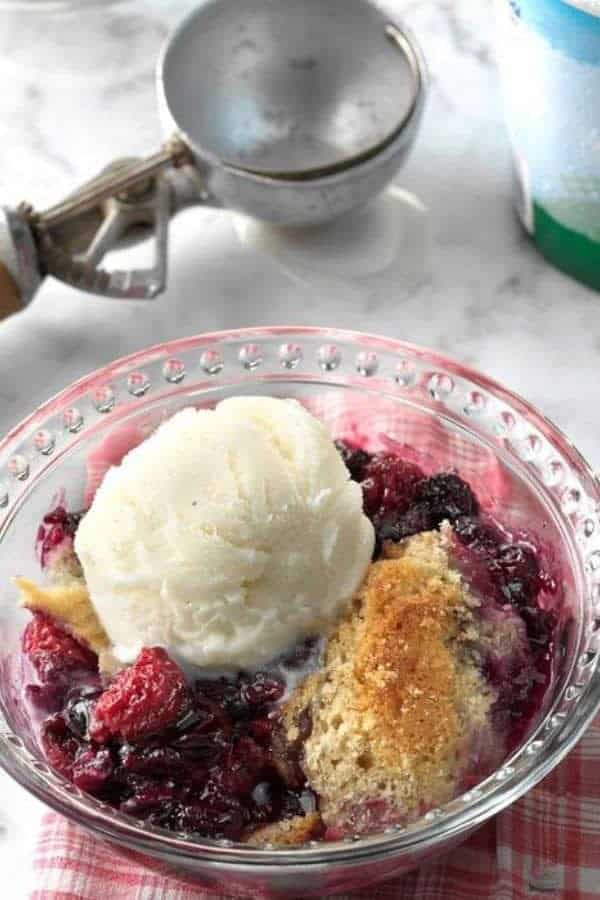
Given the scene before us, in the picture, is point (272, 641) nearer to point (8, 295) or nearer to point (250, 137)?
point (8, 295)

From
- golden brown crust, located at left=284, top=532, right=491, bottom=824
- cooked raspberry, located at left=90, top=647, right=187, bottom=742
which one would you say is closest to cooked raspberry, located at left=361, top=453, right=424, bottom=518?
golden brown crust, located at left=284, top=532, right=491, bottom=824

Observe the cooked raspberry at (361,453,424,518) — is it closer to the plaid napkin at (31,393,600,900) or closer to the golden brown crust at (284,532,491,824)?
the golden brown crust at (284,532,491,824)

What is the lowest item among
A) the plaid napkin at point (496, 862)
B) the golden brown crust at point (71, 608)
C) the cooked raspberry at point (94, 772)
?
the plaid napkin at point (496, 862)

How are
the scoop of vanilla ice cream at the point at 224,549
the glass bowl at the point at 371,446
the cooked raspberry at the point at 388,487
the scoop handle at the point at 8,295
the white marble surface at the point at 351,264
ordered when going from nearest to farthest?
the glass bowl at the point at 371,446
the scoop of vanilla ice cream at the point at 224,549
the cooked raspberry at the point at 388,487
the scoop handle at the point at 8,295
the white marble surface at the point at 351,264

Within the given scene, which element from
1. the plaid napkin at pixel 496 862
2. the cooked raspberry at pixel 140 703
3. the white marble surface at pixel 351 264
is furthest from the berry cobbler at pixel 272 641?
the white marble surface at pixel 351 264

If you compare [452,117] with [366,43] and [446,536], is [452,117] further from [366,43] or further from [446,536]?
[446,536]

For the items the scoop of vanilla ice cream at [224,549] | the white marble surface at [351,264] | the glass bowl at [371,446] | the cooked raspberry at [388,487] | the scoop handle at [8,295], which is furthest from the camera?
the white marble surface at [351,264]

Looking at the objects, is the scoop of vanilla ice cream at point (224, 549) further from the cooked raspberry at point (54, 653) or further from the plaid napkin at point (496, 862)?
the plaid napkin at point (496, 862)
